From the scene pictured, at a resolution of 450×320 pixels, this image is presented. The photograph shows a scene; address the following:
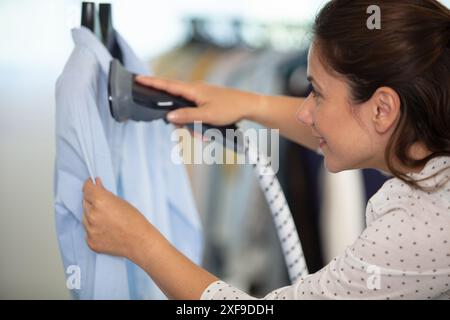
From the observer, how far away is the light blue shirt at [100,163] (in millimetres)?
837

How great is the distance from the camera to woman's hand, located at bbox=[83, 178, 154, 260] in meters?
0.81

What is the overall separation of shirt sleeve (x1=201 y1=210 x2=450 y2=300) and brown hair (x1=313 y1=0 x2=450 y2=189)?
0.07 m

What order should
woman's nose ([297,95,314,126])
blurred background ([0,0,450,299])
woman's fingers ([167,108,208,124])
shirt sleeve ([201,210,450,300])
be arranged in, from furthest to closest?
blurred background ([0,0,450,299])
woman's fingers ([167,108,208,124])
woman's nose ([297,95,314,126])
shirt sleeve ([201,210,450,300])

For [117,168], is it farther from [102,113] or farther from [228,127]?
[228,127]

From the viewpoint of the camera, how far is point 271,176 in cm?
99

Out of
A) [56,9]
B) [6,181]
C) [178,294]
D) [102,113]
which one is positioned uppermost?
[56,9]

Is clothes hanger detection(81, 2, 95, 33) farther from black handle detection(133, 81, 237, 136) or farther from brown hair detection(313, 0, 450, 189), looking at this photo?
brown hair detection(313, 0, 450, 189)

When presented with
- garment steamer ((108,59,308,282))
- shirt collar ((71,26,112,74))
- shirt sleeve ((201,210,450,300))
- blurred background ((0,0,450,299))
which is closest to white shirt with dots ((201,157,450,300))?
shirt sleeve ((201,210,450,300))

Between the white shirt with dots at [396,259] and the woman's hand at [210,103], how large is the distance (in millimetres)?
285

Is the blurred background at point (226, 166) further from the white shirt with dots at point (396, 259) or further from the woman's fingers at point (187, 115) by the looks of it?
the white shirt with dots at point (396, 259)

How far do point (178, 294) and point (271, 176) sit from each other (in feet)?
0.88

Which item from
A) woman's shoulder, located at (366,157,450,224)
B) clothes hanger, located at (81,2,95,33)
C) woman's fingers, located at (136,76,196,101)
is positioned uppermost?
clothes hanger, located at (81,2,95,33)

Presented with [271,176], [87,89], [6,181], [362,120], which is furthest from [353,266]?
[6,181]

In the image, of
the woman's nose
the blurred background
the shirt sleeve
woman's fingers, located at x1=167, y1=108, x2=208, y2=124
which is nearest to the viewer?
the shirt sleeve
